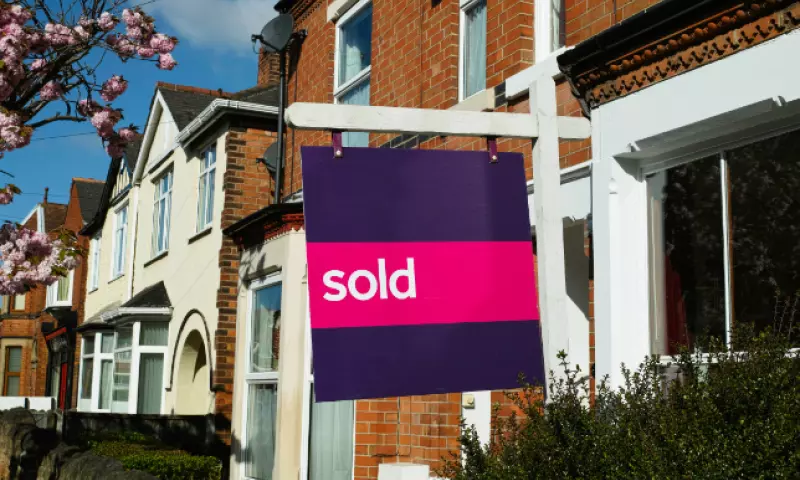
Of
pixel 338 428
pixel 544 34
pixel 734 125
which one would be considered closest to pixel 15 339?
pixel 338 428

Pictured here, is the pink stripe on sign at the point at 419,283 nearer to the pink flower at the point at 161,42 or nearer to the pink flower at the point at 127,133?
the pink flower at the point at 161,42

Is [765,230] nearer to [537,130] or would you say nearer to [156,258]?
[537,130]

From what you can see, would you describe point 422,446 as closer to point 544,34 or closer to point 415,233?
point 544,34

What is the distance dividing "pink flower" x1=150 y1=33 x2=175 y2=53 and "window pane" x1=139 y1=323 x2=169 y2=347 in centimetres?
808

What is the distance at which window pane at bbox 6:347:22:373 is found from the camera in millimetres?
40312

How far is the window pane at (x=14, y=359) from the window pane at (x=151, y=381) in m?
25.2

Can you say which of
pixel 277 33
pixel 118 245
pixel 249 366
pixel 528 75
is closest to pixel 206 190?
pixel 277 33

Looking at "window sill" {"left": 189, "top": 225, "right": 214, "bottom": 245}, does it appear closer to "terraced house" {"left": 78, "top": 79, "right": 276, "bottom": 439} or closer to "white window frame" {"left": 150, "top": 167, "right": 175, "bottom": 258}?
"terraced house" {"left": 78, "top": 79, "right": 276, "bottom": 439}

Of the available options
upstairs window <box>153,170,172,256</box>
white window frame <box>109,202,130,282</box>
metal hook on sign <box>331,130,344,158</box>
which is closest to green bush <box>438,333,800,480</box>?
metal hook on sign <box>331,130,344,158</box>

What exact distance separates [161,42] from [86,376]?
16.2 m

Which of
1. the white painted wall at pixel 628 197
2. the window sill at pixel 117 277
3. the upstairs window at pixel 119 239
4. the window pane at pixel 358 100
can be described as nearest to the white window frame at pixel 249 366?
the window pane at pixel 358 100

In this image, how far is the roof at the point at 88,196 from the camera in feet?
102

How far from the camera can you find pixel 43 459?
9078 millimetres

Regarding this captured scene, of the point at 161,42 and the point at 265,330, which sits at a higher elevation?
the point at 161,42
